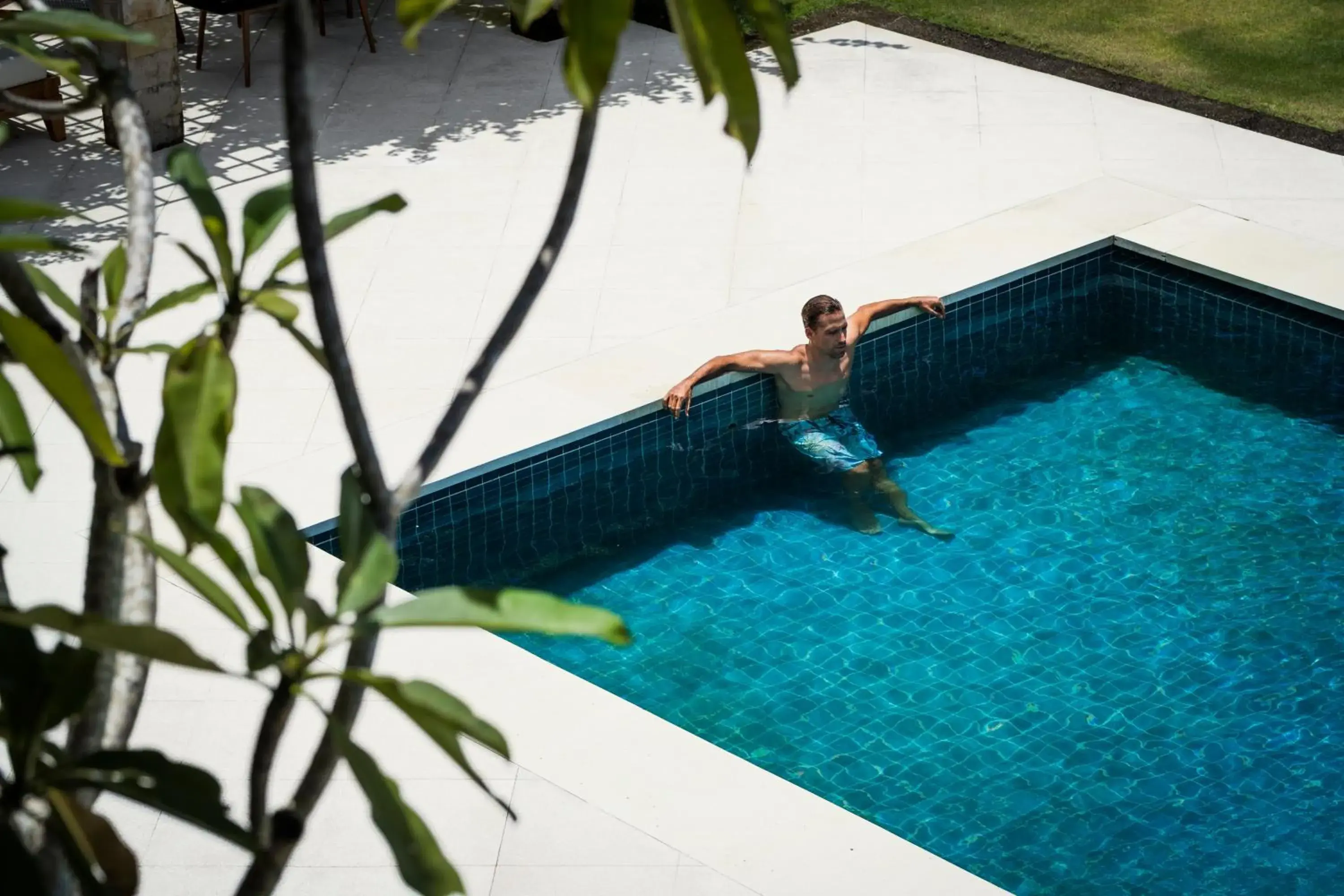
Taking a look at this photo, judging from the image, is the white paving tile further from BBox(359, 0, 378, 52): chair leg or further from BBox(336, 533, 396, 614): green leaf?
BBox(359, 0, 378, 52): chair leg

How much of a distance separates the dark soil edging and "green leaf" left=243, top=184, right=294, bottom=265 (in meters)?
8.17

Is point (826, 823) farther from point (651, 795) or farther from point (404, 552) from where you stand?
point (404, 552)

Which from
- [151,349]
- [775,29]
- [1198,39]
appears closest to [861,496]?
[151,349]

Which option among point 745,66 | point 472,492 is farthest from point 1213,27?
point 745,66

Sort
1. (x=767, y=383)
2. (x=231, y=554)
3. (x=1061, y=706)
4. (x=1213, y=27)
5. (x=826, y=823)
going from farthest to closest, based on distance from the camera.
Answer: (x=1213, y=27)
(x=767, y=383)
(x=1061, y=706)
(x=826, y=823)
(x=231, y=554)

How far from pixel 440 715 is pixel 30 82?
8.32m

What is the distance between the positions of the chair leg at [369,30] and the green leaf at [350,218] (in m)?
8.80

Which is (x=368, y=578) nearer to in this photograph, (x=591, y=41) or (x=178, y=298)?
(x=591, y=41)

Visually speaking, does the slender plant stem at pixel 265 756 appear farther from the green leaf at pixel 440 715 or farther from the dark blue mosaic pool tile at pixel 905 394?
the dark blue mosaic pool tile at pixel 905 394

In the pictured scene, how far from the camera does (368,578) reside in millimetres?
1530

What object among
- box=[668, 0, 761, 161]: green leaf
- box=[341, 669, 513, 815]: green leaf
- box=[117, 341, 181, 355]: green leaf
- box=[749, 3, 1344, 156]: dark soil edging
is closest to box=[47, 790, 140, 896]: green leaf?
box=[341, 669, 513, 815]: green leaf

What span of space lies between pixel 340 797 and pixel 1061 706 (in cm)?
245

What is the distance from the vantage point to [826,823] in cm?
445

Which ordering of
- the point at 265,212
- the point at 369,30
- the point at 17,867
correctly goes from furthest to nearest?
the point at 369,30
the point at 265,212
the point at 17,867
